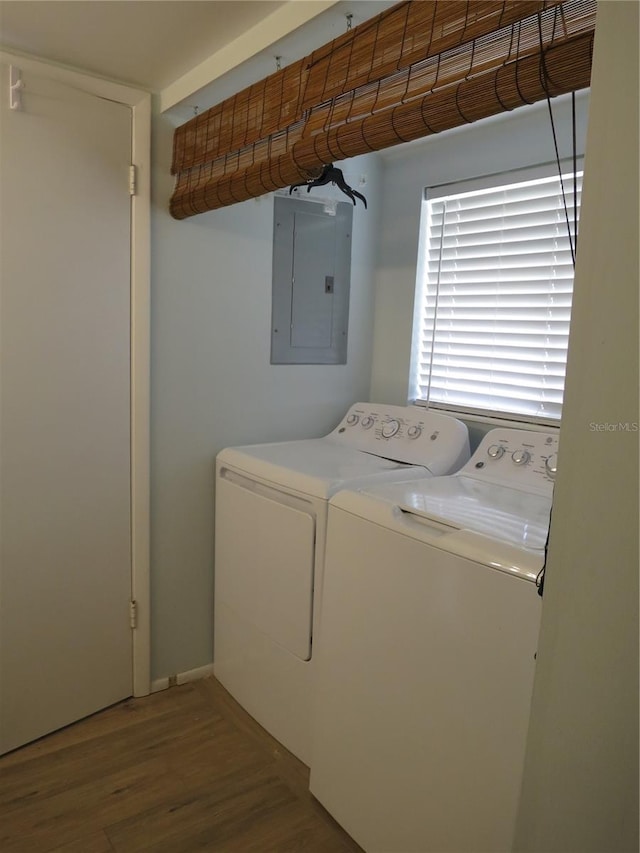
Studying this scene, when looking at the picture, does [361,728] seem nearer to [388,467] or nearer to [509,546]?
[509,546]

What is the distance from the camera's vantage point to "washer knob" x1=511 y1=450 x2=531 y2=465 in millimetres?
1956

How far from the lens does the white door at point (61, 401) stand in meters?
1.83

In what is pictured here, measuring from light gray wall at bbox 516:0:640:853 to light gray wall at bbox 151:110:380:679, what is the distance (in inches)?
70.7

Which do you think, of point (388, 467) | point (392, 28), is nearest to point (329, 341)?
point (388, 467)

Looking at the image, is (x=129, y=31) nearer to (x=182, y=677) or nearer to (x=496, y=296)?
(x=496, y=296)

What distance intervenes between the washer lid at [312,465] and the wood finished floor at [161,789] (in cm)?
93

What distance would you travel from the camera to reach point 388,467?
216 centimetres

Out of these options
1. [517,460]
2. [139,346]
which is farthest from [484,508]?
[139,346]

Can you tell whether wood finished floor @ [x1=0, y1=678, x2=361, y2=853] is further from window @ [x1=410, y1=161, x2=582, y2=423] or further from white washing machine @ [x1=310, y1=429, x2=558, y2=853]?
window @ [x1=410, y1=161, x2=582, y2=423]

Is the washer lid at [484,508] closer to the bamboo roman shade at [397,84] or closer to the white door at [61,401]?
the bamboo roman shade at [397,84]

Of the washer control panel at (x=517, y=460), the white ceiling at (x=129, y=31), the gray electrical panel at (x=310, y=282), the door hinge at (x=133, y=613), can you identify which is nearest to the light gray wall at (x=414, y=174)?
the gray electrical panel at (x=310, y=282)

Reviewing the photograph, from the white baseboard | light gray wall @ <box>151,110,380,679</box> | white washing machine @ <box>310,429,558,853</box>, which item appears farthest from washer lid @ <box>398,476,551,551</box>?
the white baseboard

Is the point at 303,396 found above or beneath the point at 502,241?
beneath

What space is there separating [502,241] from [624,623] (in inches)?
77.4
